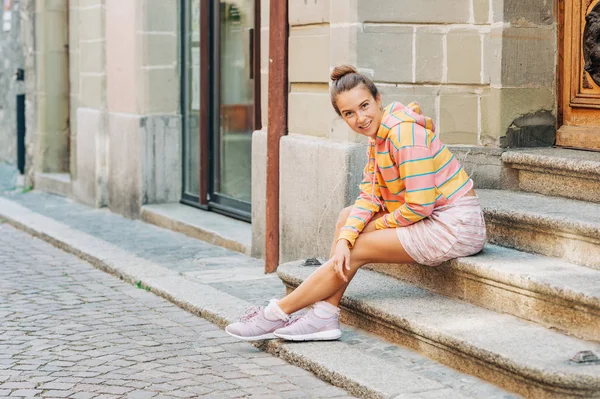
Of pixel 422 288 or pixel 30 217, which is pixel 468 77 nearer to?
pixel 422 288

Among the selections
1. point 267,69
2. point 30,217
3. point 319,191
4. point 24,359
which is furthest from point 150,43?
point 24,359

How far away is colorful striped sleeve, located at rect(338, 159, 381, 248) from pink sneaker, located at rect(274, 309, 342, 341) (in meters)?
0.39

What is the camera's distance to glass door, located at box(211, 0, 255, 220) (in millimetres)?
9734

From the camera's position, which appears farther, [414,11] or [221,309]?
[414,11]

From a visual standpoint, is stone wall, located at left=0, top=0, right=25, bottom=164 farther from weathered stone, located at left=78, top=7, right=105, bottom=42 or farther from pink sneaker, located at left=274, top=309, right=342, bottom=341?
pink sneaker, located at left=274, top=309, right=342, bottom=341

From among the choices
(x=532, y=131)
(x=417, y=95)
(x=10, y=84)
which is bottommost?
(x=532, y=131)

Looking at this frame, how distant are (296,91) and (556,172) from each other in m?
1.99

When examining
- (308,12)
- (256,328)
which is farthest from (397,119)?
(308,12)

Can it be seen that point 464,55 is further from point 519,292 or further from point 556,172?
point 519,292

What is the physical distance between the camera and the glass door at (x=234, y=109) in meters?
9.73

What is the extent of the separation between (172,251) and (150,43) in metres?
2.54

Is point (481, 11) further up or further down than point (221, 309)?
further up

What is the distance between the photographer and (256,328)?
569 cm

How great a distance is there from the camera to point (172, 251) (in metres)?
8.83
